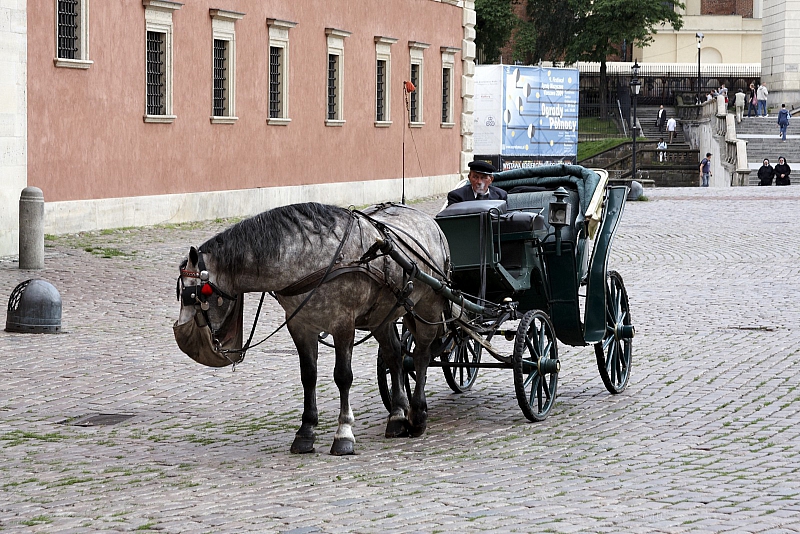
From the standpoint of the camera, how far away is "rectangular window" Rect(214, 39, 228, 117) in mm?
28547

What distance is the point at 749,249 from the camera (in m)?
23.3

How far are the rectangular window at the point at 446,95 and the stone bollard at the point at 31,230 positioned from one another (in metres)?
24.0

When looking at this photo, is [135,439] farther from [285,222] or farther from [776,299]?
[776,299]

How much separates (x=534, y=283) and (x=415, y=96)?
28.8 metres

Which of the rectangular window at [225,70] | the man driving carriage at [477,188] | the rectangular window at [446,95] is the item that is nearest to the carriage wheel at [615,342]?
the man driving carriage at [477,188]

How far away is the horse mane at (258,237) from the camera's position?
7.79m

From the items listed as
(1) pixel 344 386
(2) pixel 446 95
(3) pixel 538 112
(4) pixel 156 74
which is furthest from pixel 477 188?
(2) pixel 446 95

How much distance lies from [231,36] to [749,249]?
11.4m

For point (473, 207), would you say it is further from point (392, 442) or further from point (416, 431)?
point (392, 442)

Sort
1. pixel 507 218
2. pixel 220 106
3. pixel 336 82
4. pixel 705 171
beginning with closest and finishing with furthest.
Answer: pixel 507 218
pixel 220 106
pixel 336 82
pixel 705 171

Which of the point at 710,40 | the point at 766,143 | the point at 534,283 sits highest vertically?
the point at 710,40

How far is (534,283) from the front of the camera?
1005cm

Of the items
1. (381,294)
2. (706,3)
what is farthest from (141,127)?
(706,3)

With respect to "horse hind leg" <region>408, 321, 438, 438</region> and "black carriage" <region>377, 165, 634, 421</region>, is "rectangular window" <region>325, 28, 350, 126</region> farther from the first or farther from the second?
"horse hind leg" <region>408, 321, 438, 438</region>
